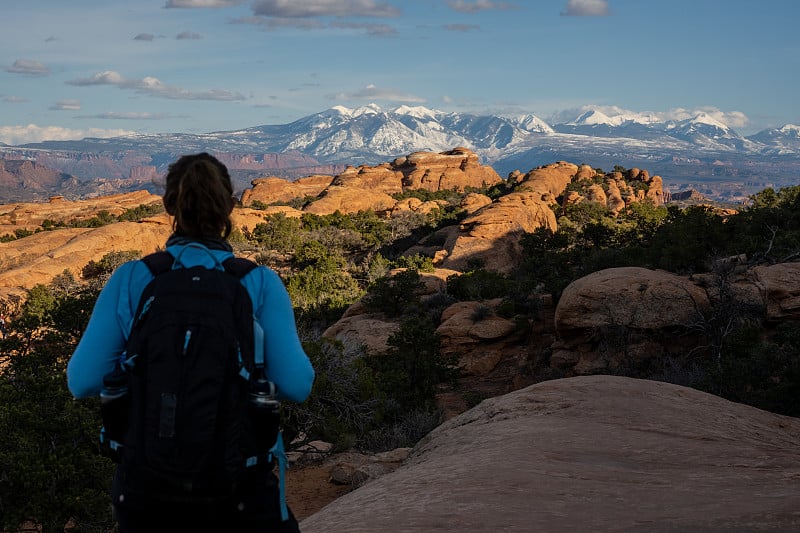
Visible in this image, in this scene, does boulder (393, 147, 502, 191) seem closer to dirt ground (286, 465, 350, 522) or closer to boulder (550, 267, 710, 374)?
boulder (550, 267, 710, 374)

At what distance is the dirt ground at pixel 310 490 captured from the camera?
8.82 metres

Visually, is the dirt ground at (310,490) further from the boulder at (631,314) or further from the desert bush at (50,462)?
the boulder at (631,314)

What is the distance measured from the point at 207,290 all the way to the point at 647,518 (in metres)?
2.92

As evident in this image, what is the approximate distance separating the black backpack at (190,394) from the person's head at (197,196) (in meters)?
0.20

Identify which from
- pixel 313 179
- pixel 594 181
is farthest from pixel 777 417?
pixel 313 179

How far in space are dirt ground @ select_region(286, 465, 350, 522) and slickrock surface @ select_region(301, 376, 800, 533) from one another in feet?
6.83

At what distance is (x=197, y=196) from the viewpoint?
2.45 m

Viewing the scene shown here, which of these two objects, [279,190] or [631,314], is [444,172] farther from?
[631,314]

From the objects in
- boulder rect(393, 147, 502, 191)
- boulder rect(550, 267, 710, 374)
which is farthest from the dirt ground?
boulder rect(393, 147, 502, 191)

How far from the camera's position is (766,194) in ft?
123

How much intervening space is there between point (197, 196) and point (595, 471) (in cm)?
381

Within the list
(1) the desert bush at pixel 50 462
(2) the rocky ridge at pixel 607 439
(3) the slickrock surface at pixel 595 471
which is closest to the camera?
(3) the slickrock surface at pixel 595 471

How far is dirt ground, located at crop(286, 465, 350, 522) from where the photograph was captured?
8.82m

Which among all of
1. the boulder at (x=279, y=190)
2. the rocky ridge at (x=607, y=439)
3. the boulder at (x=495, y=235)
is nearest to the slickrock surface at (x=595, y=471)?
the rocky ridge at (x=607, y=439)
